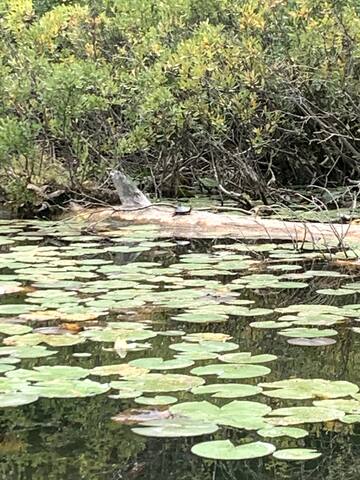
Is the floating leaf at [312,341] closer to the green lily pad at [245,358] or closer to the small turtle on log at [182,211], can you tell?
the green lily pad at [245,358]

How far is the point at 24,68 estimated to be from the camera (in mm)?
6863

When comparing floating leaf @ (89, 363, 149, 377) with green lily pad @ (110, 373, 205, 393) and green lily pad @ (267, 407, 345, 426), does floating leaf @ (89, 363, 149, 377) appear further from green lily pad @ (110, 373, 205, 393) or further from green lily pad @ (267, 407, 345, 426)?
green lily pad @ (267, 407, 345, 426)

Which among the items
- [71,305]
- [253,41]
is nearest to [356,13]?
[253,41]

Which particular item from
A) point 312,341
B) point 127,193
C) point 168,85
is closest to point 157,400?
point 312,341

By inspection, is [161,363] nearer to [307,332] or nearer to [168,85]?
[307,332]

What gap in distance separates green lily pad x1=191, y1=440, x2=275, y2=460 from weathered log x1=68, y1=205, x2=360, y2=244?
2809 mm

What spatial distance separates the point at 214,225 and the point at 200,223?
0.12m

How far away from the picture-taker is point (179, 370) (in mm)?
2533

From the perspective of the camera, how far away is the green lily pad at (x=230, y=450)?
1.89 metres

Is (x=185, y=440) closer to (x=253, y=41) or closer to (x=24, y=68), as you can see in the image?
(x=253, y=41)

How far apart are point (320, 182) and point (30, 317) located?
A: 582cm

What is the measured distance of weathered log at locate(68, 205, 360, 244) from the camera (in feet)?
17.3

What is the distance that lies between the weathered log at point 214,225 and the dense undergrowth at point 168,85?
69 cm

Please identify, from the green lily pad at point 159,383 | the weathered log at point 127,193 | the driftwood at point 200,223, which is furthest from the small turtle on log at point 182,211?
the green lily pad at point 159,383
